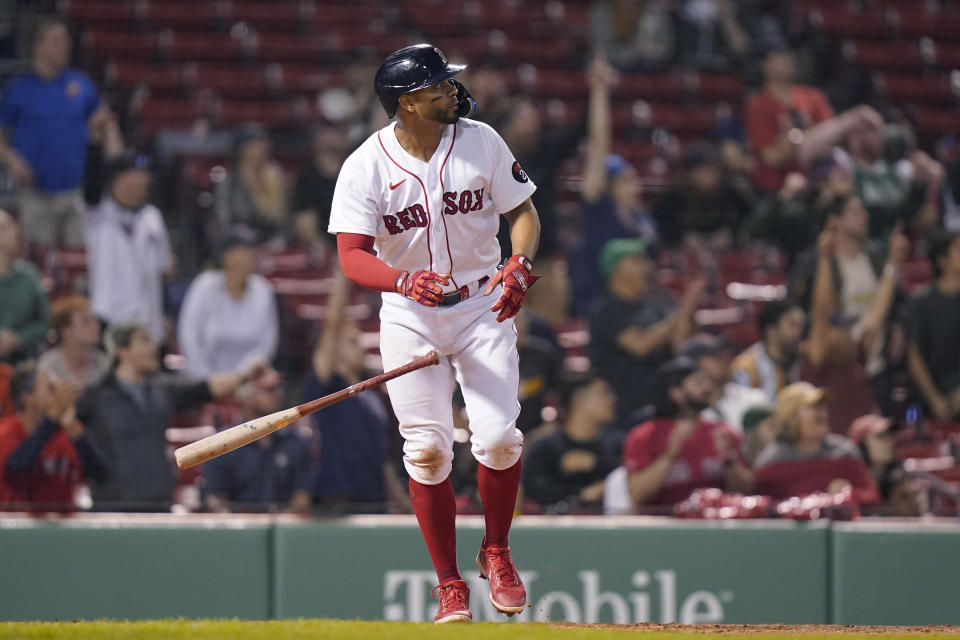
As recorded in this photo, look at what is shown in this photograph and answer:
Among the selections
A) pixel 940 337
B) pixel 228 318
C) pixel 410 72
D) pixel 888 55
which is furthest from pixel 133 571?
pixel 888 55

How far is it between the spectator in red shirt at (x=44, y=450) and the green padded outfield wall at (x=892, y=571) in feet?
10.1

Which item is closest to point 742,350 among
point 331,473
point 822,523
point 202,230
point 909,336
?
point 909,336

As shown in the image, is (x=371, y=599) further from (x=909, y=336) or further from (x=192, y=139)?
(x=192, y=139)

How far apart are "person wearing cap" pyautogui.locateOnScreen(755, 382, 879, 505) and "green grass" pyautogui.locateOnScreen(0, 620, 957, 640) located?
1777 millimetres

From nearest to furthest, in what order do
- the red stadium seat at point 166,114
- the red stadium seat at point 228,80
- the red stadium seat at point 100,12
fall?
the red stadium seat at point 166,114, the red stadium seat at point 100,12, the red stadium seat at point 228,80

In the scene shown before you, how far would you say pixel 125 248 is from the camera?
21.2ft

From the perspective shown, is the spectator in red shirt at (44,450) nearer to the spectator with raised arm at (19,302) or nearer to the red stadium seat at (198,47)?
the spectator with raised arm at (19,302)

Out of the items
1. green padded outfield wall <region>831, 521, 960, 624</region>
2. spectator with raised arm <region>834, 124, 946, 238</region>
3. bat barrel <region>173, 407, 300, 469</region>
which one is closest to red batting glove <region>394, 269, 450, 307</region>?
bat barrel <region>173, 407, 300, 469</region>

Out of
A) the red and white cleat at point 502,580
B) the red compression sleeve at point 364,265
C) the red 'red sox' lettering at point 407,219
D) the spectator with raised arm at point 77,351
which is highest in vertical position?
the red 'red sox' lettering at point 407,219

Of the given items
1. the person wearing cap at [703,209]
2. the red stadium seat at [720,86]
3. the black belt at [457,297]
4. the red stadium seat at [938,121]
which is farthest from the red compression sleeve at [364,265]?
the red stadium seat at [720,86]

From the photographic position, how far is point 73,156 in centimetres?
Result: 692

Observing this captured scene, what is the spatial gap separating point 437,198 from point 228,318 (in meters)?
2.84

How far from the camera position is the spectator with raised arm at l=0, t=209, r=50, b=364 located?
6.00 metres

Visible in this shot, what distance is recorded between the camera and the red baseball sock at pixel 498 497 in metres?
3.82
